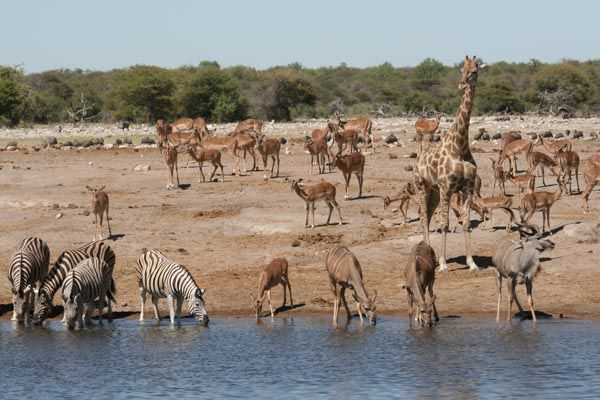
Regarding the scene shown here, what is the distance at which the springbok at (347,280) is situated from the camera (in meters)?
17.0

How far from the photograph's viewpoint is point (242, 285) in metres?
20.5

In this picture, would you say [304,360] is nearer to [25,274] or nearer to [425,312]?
[425,312]

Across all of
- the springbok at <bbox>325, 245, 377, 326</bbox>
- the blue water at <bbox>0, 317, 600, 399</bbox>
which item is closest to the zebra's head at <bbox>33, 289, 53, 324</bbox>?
the blue water at <bbox>0, 317, 600, 399</bbox>

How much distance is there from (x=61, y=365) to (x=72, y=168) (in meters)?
21.0

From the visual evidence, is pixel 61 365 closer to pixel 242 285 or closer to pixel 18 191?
pixel 242 285

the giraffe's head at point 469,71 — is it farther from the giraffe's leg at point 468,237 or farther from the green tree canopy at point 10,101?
the green tree canopy at point 10,101

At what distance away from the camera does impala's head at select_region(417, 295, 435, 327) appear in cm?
1652

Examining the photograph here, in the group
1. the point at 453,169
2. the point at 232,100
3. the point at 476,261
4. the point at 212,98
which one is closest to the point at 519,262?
the point at 453,169

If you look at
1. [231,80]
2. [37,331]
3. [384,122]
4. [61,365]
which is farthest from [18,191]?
[231,80]

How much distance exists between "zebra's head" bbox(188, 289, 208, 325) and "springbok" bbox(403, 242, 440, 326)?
293cm

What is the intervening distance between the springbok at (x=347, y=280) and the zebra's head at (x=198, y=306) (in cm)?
186

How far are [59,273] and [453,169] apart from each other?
6842 millimetres

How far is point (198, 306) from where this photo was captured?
17.6 m

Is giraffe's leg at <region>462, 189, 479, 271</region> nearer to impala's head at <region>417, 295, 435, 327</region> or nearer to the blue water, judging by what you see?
the blue water
